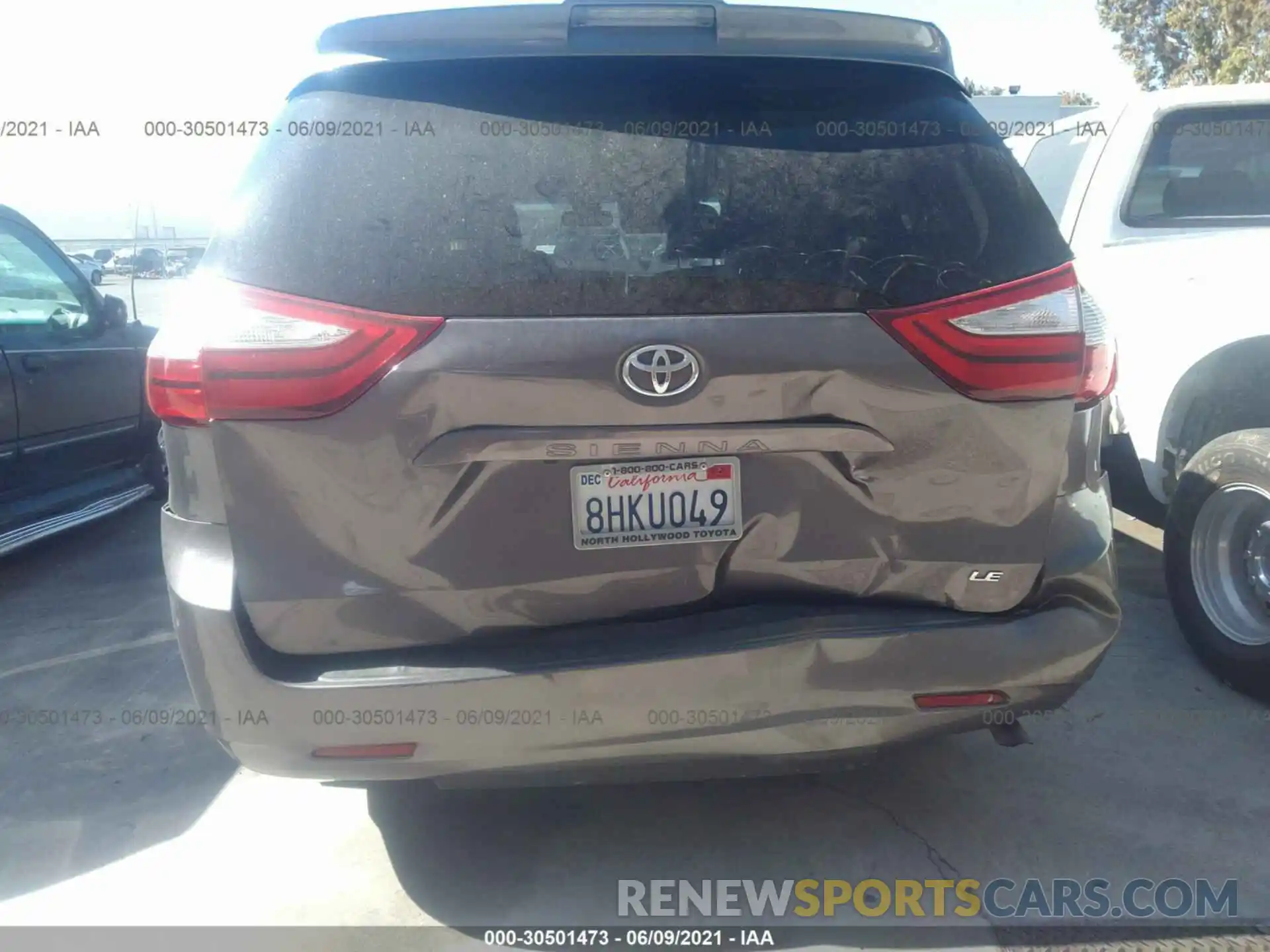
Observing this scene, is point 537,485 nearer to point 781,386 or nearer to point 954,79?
point 781,386

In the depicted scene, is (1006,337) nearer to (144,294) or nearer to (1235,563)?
(1235,563)

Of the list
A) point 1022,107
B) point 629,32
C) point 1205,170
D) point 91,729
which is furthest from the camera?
point 1022,107

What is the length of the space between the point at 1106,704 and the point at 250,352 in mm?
3000

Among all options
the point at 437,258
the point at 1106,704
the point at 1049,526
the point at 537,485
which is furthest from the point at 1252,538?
the point at 437,258

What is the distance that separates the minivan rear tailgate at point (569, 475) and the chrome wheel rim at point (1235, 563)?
1.83 meters

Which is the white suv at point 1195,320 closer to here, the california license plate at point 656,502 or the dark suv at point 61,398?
the california license plate at point 656,502

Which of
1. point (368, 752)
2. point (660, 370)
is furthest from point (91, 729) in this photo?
point (660, 370)

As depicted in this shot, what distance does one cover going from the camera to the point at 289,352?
2.22 metres

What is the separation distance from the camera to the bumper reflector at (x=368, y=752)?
7.53 ft

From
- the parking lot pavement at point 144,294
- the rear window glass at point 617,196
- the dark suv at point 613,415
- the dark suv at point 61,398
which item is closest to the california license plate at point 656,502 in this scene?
the dark suv at point 613,415

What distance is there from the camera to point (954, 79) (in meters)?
2.58

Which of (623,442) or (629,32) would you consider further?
(629,32)

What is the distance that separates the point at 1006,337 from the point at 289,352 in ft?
4.77

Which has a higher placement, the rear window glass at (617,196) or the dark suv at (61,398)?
the rear window glass at (617,196)
